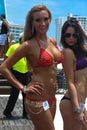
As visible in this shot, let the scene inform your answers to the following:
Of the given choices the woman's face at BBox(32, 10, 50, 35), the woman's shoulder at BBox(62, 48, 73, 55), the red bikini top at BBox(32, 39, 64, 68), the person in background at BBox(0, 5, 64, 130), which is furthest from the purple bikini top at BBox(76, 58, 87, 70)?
the woman's face at BBox(32, 10, 50, 35)

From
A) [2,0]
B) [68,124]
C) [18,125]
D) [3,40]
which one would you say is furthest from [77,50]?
[2,0]

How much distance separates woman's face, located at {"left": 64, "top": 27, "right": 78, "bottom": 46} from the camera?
4101 millimetres

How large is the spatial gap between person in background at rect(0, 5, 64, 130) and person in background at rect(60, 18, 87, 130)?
0.57 feet

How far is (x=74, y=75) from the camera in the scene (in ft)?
13.4

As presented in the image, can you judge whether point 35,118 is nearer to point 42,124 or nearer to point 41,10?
point 42,124

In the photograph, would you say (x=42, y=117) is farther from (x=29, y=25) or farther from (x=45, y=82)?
(x=29, y=25)

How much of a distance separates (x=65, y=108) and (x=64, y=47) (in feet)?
1.96

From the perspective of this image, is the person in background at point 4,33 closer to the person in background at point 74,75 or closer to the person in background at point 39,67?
the person in background at point 74,75

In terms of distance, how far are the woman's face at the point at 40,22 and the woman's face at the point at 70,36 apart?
12.1 inches

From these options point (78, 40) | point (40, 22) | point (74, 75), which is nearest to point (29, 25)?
point (40, 22)

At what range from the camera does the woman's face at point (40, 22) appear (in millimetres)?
3865

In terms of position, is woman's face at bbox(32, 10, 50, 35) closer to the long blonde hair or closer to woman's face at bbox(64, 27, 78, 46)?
the long blonde hair

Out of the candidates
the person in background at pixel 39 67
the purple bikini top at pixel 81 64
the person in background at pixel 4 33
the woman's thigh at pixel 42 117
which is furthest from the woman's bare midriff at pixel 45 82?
the person in background at pixel 4 33

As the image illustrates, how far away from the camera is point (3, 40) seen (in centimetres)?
1628
